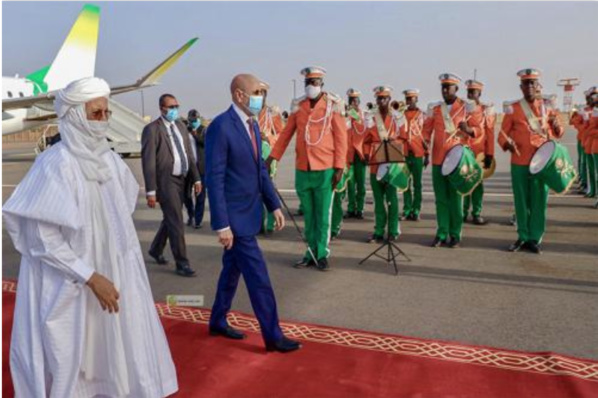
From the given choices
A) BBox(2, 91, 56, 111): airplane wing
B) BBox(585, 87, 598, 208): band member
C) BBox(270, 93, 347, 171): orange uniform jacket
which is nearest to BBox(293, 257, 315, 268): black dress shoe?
BBox(270, 93, 347, 171): orange uniform jacket

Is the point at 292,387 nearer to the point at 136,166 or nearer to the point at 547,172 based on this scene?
the point at 547,172

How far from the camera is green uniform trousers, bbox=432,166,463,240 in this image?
6.97 meters

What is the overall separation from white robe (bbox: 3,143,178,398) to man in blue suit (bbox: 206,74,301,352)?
0.90 m

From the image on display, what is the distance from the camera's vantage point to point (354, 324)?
14.6 ft

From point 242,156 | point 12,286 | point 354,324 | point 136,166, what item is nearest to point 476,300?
point 354,324

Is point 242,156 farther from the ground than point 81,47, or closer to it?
closer to it

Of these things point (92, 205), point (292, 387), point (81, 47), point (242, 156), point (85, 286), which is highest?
point (81, 47)

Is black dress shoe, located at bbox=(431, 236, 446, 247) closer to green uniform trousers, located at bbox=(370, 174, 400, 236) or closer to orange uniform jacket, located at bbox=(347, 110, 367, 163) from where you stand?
green uniform trousers, located at bbox=(370, 174, 400, 236)

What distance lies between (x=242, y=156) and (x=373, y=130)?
4.81 m

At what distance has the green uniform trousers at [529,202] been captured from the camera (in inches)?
257

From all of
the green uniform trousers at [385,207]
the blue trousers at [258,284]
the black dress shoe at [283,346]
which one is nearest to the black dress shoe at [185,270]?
the blue trousers at [258,284]

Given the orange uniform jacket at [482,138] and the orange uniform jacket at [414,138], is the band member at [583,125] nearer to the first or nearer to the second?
the orange uniform jacket at [482,138]

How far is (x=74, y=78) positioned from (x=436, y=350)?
24.0m

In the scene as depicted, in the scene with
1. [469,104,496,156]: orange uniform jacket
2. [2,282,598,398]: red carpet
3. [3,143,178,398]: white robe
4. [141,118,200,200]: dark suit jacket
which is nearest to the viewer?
[3,143,178,398]: white robe
